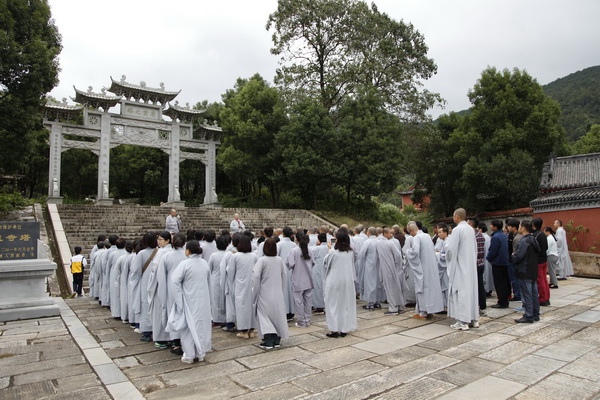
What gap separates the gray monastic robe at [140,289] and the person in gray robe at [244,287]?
122 cm

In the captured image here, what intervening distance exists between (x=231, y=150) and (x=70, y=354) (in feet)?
62.0

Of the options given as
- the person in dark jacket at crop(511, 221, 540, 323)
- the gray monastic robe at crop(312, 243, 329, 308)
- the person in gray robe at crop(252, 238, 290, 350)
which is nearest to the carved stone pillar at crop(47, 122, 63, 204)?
the gray monastic robe at crop(312, 243, 329, 308)

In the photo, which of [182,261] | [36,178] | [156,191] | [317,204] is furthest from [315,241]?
[36,178]

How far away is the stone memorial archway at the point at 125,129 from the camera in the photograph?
1922cm

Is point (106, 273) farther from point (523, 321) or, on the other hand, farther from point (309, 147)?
point (309, 147)

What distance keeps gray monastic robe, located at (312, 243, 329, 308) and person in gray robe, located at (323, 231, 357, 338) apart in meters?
1.92

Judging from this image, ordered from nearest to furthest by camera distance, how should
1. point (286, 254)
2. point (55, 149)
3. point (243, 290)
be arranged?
point (243, 290) < point (286, 254) < point (55, 149)

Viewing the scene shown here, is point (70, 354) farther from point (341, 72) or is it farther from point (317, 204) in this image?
point (341, 72)

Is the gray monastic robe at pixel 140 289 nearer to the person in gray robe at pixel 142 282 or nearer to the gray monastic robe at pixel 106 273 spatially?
the person in gray robe at pixel 142 282

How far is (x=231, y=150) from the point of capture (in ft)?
76.4

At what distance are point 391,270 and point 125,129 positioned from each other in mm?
17937

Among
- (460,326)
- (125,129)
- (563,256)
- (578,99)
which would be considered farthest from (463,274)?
(578,99)

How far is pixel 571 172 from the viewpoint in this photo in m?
16.5

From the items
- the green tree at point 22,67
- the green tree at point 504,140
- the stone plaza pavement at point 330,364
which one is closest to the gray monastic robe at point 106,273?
the stone plaza pavement at point 330,364
